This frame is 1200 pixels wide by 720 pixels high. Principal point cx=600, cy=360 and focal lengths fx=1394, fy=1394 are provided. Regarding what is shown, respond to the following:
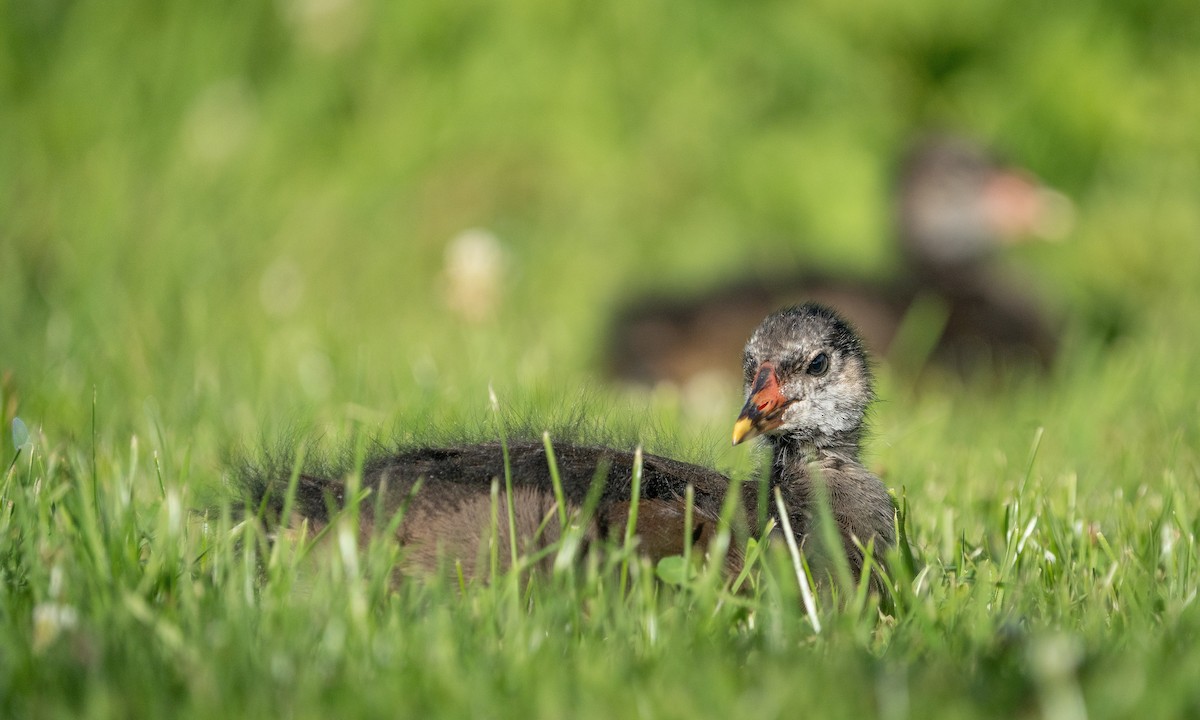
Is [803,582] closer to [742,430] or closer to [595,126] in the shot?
[742,430]

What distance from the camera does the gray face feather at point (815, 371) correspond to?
329 centimetres

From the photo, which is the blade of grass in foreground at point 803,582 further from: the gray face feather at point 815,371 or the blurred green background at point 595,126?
the blurred green background at point 595,126

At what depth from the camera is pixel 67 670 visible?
6.37 feet

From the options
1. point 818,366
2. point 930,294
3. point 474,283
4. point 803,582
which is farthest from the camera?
point 930,294

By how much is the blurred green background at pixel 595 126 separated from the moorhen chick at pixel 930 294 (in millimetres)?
312

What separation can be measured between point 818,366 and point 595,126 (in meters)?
5.42

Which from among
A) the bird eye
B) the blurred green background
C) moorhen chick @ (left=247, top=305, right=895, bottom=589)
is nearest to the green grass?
the blurred green background

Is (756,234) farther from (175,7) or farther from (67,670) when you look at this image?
(67,670)

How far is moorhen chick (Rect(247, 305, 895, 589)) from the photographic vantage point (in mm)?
2557

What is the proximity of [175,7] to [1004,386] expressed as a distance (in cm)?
543

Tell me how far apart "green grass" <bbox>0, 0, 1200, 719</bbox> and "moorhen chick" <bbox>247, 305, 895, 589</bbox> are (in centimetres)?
13

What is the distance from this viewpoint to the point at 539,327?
273 inches

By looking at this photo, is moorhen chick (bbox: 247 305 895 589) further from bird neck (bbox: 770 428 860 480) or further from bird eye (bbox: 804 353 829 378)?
bird eye (bbox: 804 353 829 378)

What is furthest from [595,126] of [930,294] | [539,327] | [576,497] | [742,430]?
[576,497]
